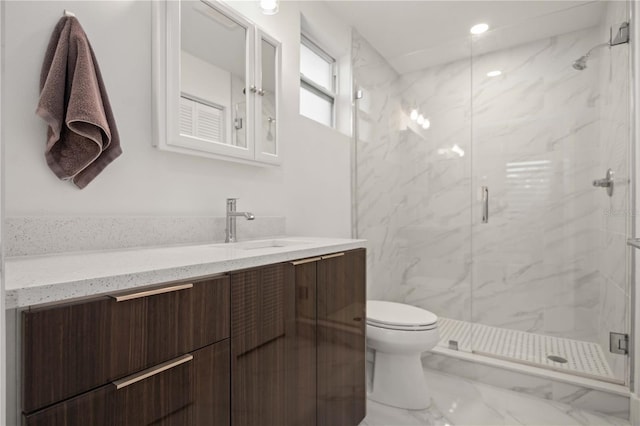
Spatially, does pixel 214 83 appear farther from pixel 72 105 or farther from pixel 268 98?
pixel 72 105

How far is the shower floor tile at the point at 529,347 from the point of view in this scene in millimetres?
2035

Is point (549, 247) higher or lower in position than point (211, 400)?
higher

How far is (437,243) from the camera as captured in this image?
9.14 ft

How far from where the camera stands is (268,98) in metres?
1.81

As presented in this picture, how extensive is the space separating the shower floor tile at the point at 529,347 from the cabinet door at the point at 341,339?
3.59ft

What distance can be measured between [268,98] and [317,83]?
774 millimetres

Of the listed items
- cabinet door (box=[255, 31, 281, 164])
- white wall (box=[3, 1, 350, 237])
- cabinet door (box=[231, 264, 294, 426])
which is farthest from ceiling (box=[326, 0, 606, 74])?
cabinet door (box=[231, 264, 294, 426])

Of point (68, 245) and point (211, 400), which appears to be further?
point (68, 245)

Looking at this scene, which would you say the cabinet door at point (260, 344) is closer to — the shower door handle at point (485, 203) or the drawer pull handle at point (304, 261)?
the drawer pull handle at point (304, 261)

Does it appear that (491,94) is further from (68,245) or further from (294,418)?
(68,245)

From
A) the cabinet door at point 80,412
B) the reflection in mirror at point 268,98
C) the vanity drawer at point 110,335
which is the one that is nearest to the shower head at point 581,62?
the reflection in mirror at point 268,98

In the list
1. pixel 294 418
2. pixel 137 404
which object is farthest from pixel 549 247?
pixel 137 404

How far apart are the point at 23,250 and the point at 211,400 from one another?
0.67 m

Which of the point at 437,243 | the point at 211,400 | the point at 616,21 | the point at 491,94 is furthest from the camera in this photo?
the point at 437,243
